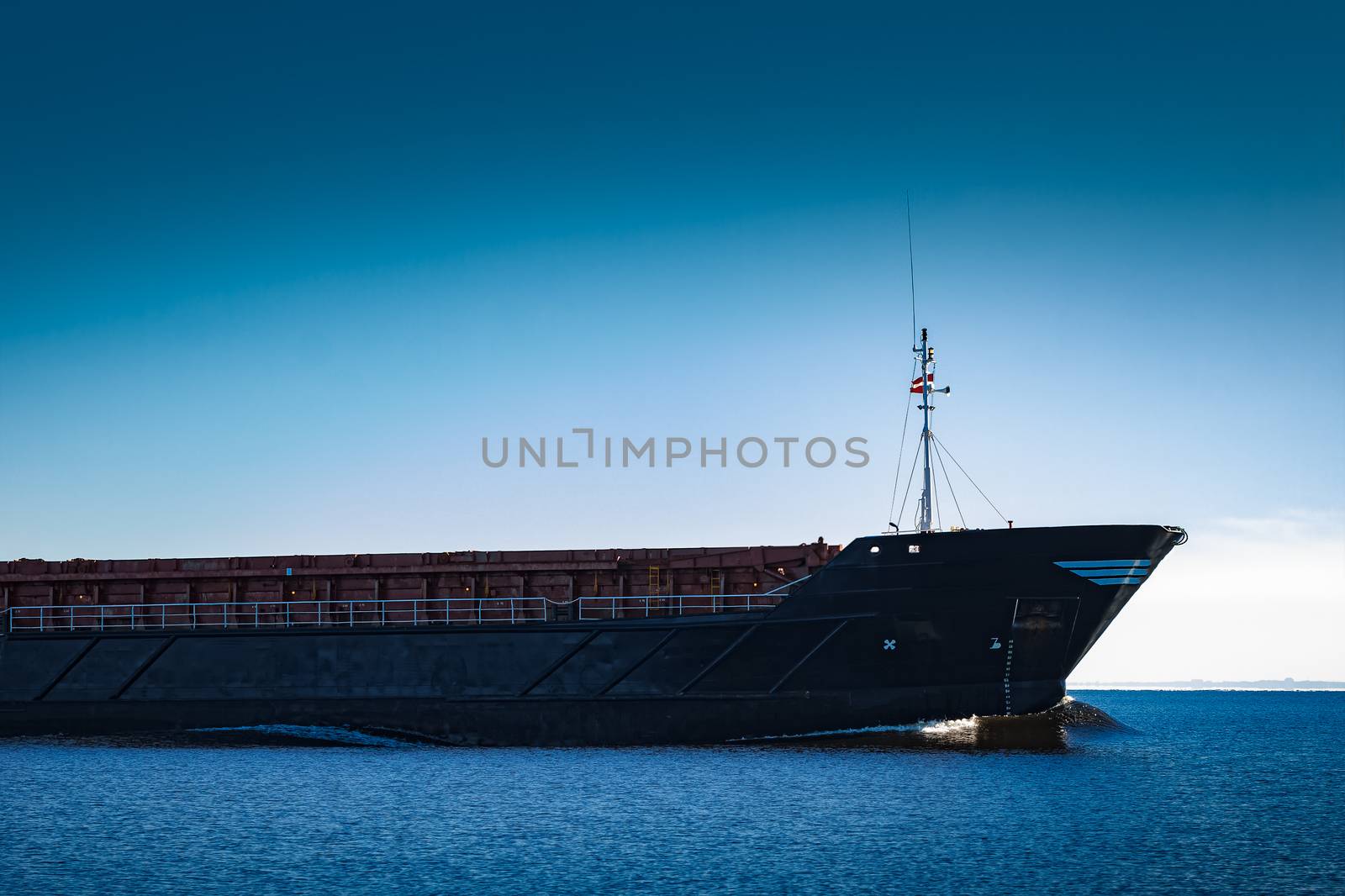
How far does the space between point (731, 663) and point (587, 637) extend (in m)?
3.45

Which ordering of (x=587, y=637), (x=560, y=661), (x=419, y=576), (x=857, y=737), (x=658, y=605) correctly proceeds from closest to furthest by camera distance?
(x=857, y=737)
(x=587, y=637)
(x=560, y=661)
(x=658, y=605)
(x=419, y=576)

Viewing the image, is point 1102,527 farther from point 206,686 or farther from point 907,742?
point 206,686

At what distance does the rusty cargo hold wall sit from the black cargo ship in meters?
0.06

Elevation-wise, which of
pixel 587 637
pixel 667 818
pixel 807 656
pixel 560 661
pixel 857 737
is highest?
pixel 587 637

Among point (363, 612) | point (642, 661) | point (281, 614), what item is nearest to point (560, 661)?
point (642, 661)

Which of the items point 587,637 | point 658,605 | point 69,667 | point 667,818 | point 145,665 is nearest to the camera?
point 667,818

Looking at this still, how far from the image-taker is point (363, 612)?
1127 inches

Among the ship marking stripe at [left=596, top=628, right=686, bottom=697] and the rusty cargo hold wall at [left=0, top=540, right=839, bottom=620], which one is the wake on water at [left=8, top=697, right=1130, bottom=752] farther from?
the rusty cargo hold wall at [left=0, top=540, right=839, bottom=620]

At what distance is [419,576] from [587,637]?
6712mm

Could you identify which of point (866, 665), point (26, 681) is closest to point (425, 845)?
point (866, 665)

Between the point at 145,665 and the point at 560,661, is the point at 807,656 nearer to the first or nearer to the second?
the point at 560,661

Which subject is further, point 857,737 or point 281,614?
→ point 281,614

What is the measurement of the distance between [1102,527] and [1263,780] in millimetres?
7842

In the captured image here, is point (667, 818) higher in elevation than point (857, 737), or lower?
lower
